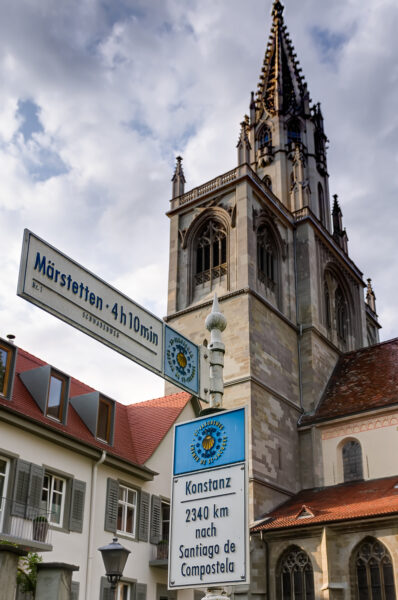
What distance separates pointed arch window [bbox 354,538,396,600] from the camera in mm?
19344

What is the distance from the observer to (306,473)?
2691cm

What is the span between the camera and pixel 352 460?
25.9 m

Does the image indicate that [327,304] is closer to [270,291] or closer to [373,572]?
[270,291]

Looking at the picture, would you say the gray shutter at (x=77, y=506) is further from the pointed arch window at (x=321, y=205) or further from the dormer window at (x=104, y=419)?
the pointed arch window at (x=321, y=205)

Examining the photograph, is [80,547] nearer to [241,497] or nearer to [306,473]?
[241,497]

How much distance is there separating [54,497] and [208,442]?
11044 millimetres

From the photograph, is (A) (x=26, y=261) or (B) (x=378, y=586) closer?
(A) (x=26, y=261)

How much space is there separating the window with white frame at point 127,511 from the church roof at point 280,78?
28.6 m

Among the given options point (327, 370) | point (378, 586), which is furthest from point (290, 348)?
point (378, 586)

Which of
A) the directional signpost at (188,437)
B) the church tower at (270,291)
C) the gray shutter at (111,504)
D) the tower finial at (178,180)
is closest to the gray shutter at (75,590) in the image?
the gray shutter at (111,504)

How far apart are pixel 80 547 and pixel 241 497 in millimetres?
11464

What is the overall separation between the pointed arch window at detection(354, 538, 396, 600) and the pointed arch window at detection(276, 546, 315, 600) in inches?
60.6

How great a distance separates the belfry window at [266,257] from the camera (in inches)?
1190

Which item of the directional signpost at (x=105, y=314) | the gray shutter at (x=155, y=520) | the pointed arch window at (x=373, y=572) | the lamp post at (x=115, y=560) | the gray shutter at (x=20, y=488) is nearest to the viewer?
the directional signpost at (x=105, y=314)
